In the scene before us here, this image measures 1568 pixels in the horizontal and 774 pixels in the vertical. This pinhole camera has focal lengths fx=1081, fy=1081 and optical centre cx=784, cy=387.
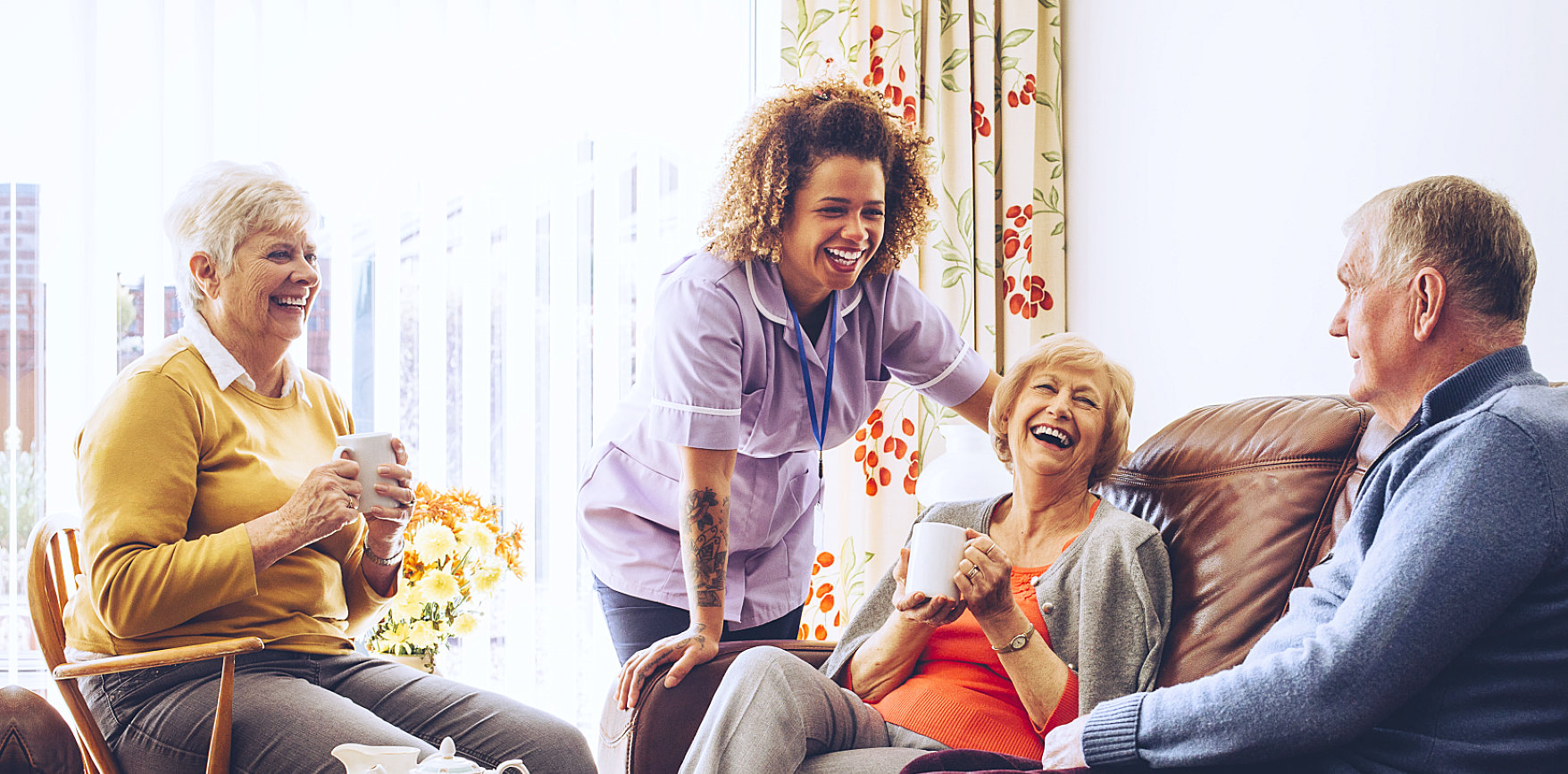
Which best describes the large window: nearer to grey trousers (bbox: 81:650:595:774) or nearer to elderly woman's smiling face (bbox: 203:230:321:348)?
grey trousers (bbox: 81:650:595:774)

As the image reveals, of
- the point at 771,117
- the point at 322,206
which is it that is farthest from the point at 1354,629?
the point at 322,206

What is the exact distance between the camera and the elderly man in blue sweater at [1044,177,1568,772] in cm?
96

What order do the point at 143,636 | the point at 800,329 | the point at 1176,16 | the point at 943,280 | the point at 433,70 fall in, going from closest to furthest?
the point at 143,636
the point at 800,329
the point at 1176,16
the point at 433,70
the point at 943,280

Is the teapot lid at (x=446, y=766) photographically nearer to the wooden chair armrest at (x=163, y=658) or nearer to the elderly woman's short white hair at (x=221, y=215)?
the wooden chair armrest at (x=163, y=658)

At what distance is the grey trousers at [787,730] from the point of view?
57.2 inches

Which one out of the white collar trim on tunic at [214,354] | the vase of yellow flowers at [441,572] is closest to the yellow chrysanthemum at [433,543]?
the vase of yellow flowers at [441,572]

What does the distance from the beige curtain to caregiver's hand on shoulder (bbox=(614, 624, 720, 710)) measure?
1.20m

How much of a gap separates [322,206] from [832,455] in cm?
146

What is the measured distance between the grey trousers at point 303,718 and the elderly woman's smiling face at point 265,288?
1.69 ft

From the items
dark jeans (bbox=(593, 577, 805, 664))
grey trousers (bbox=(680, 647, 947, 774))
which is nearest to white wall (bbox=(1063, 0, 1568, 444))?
grey trousers (bbox=(680, 647, 947, 774))

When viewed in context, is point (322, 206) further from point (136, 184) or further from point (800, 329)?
point (800, 329)

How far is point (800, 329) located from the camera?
187cm

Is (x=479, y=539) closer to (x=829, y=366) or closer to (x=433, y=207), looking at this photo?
(x=829, y=366)

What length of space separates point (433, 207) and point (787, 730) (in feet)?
6.09
